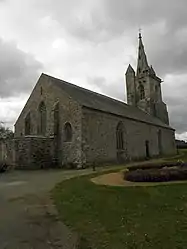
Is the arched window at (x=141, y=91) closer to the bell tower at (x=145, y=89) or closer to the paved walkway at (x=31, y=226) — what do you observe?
the bell tower at (x=145, y=89)

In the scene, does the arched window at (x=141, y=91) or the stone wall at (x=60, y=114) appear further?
the arched window at (x=141, y=91)

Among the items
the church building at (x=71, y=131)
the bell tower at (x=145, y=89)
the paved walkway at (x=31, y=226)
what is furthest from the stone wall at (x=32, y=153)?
the bell tower at (x=145, y=89)

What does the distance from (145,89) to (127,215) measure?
48.2 metres

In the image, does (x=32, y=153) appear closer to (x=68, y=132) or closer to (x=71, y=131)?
(x=68, y=132)

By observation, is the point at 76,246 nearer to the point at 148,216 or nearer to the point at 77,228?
the point at 77,228

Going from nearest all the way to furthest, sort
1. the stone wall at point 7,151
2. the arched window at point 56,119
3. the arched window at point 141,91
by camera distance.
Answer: the stone wall at point 7,151 < the arched window at point 56,119 < the arched window at point 141,91

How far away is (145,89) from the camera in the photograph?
179 feet

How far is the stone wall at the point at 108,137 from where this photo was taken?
95.0ft

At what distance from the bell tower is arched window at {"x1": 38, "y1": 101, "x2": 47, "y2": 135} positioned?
1021 inches

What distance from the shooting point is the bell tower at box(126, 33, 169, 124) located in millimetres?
54094

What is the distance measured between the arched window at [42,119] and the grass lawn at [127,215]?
67.8ft

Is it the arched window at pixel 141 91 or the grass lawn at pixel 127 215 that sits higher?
the arched window at pixel 141 91

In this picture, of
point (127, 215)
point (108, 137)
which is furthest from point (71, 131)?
point (127, 215)

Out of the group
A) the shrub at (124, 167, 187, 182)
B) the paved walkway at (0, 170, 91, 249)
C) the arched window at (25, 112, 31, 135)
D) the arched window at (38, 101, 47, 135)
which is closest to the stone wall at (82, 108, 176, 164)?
the arched window at (38, 101, 47, 135)
